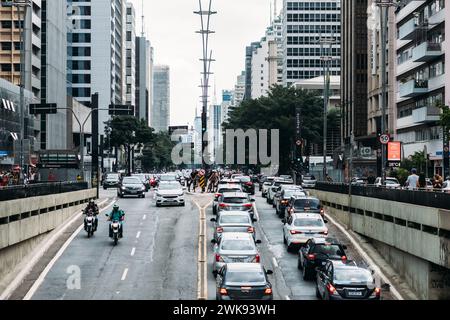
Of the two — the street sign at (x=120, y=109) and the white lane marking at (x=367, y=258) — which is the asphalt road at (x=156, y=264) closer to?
the white lane marking at (x=367, y=258)

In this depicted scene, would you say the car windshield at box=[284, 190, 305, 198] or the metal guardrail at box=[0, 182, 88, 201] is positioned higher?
the metal guardrail at box=[0, 182, 88, 201]

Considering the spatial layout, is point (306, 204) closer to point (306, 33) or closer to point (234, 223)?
point (234, 223)

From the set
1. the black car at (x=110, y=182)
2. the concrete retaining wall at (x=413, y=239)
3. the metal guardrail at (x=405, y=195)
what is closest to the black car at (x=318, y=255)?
the concrete retaining wall at (x=413, y=239)

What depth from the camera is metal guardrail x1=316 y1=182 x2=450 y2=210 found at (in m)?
29.7

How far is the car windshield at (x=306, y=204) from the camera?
45.4 meters

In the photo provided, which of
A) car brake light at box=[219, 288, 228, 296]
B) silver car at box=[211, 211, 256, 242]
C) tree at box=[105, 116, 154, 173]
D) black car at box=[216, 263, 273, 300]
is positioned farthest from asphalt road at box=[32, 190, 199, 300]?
tree at box=[105, 116, 154, 173]

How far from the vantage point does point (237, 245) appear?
1289 inches

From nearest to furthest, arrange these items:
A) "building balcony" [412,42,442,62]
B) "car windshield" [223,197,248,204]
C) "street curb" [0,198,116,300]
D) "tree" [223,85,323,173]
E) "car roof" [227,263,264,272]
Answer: "car roof" [227,263,264,272] < "street curb" [0,198,116,300] < "car windshield" [223,197,248,204] < "building balcony" [412,42,442,62] < "tree" [223,85,323,173]

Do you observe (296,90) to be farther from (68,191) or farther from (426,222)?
(426,222)

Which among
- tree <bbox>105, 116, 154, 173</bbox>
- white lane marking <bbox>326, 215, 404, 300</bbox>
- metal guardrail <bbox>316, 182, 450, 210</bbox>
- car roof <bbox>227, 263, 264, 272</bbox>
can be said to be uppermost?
tree <bbox>105, 116, 154, 173</bbox>

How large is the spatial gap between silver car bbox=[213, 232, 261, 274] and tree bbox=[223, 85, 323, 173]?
7328 centimetres

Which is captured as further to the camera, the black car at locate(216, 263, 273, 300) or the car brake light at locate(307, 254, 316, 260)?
the car brake light at locate(307, 254, 316, 260)

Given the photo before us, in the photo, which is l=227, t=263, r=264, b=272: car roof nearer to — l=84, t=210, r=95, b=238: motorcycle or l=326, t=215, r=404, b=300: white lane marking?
l=326, t=215, r=404, b=300: white lane marking

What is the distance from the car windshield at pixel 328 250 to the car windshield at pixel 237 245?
8.47 ft
